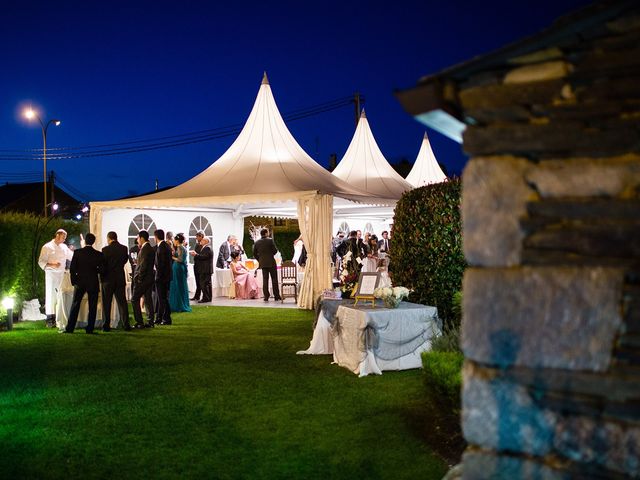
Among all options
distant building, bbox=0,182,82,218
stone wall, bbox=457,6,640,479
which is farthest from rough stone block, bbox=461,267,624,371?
distant building, bbox=0,182,82,218

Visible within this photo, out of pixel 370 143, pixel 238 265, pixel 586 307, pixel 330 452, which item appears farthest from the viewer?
pixel 370 143

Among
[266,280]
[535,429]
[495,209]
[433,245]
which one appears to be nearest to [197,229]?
[266,280]

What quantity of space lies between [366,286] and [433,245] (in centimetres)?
146

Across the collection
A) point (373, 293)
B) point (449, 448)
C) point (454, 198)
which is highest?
point (454, 198)

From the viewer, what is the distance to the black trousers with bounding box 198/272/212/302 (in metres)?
16.9

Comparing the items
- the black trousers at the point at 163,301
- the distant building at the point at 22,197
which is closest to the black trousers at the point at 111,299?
the black trousers at the point at 163,301

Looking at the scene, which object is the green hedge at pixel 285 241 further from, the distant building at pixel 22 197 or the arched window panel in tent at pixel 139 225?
the distant building at pixel 22 197

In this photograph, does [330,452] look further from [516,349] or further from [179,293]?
[179,293]

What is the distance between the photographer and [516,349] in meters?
3.14

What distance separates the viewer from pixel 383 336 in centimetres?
798

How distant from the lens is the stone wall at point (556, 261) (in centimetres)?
301

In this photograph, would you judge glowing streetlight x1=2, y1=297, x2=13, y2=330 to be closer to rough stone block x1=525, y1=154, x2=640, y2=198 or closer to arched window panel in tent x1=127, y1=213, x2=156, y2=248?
arched window panel in tent x1=127, y1=213, x2=156, y2=248

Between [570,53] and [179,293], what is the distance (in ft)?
42.0

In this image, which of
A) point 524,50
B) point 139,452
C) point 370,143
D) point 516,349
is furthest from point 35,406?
point 370,143
